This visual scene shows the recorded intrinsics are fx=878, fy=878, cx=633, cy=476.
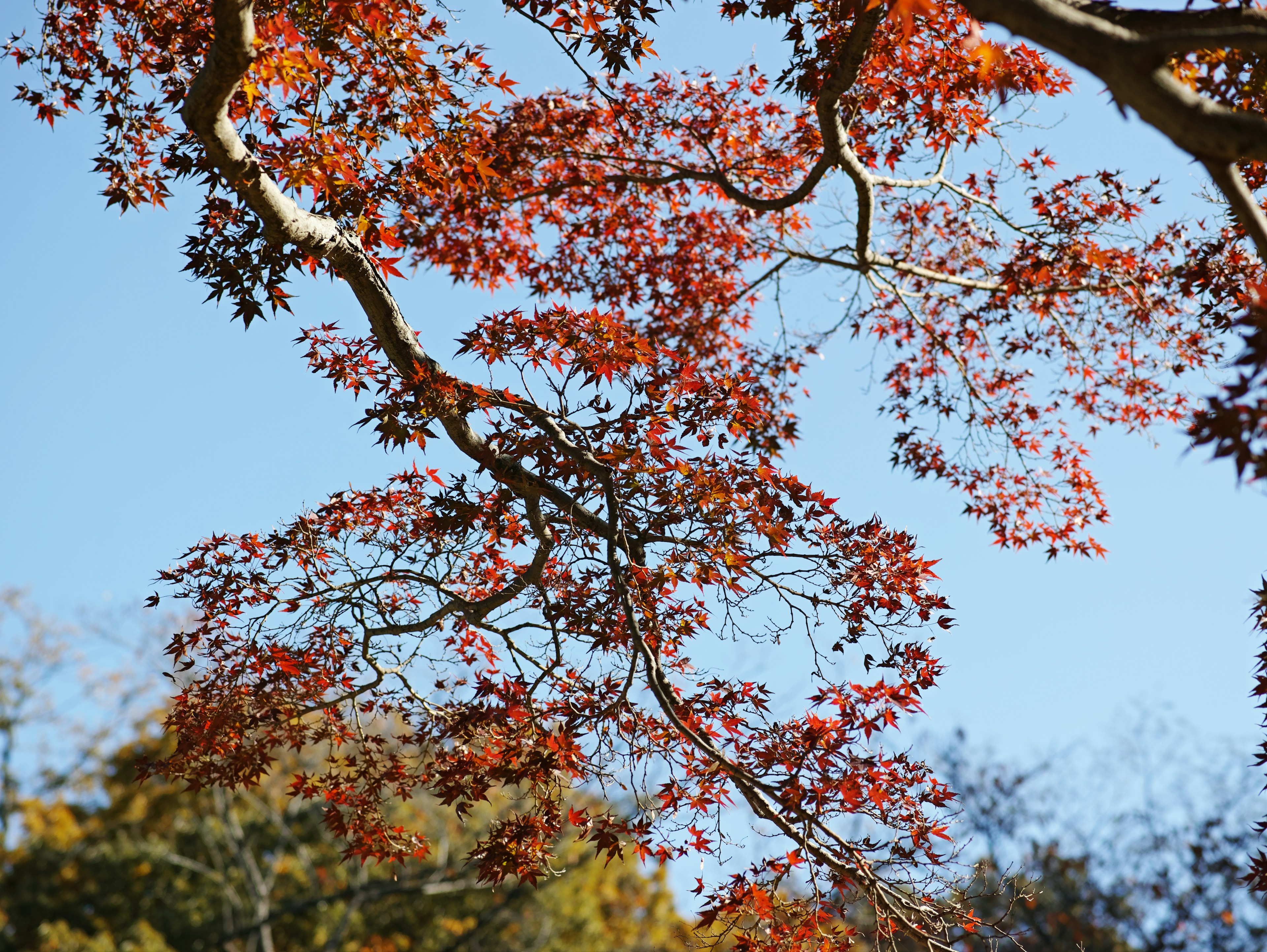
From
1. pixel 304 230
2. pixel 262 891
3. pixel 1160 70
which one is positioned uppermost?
pixel 262 891

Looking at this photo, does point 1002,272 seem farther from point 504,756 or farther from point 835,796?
point 504,756

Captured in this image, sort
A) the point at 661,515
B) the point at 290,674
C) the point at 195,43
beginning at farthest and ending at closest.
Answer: the point at 195,43 → the point at 290,674 → the point at 661,515

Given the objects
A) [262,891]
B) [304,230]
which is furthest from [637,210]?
[262,891]

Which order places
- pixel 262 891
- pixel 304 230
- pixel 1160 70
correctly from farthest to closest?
pixel 262 891 → pixel 304 230 → pixel 1160 70

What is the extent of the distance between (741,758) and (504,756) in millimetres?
969

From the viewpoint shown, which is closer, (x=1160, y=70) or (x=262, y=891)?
(x=1160, y=70)

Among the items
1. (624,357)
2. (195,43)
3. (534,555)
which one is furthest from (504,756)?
(195,43)

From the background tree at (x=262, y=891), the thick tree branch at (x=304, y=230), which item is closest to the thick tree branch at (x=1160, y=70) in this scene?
the thick tree branch at (x=304, y=230)

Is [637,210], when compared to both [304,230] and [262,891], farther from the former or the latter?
[262,891]

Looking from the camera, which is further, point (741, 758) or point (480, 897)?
point (480, 897)

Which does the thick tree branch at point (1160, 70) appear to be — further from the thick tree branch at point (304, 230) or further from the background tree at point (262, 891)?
the background tree at point (262, 891)

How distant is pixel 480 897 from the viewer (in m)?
12.3

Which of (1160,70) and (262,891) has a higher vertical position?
(262,891)

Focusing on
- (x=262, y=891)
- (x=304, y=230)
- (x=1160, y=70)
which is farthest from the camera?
(x=262, y=891)
